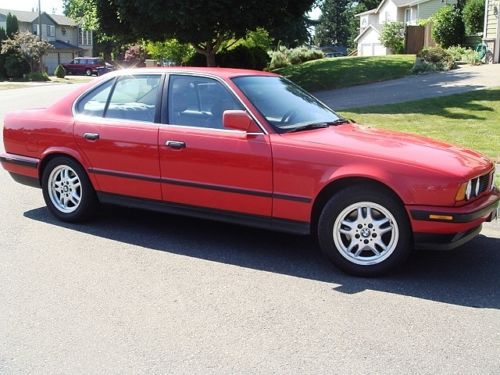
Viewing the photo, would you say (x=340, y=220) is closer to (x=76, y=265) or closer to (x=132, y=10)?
(x=76, y=265)

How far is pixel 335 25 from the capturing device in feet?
373

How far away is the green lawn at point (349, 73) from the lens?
22.8 meters

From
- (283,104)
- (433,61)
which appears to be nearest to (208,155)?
(283,104)

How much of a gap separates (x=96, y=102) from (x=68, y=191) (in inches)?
37.2

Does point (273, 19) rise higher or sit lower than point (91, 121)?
higher

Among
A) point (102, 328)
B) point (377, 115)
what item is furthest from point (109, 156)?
point (377, 115)

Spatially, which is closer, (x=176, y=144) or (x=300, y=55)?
(x=176, y=144)

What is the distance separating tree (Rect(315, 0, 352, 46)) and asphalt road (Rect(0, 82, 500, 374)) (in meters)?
110

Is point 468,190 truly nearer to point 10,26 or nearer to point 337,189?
point 337,189

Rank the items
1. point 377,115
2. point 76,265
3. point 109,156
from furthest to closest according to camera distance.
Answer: point 377,115 → point 109,156 → point 76,265

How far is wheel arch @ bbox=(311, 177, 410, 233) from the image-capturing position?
474 centimetres

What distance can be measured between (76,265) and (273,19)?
1739cm

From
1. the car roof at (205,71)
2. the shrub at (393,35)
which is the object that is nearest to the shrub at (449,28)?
the shrub at (393,35)

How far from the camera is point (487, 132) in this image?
11.1 meters
